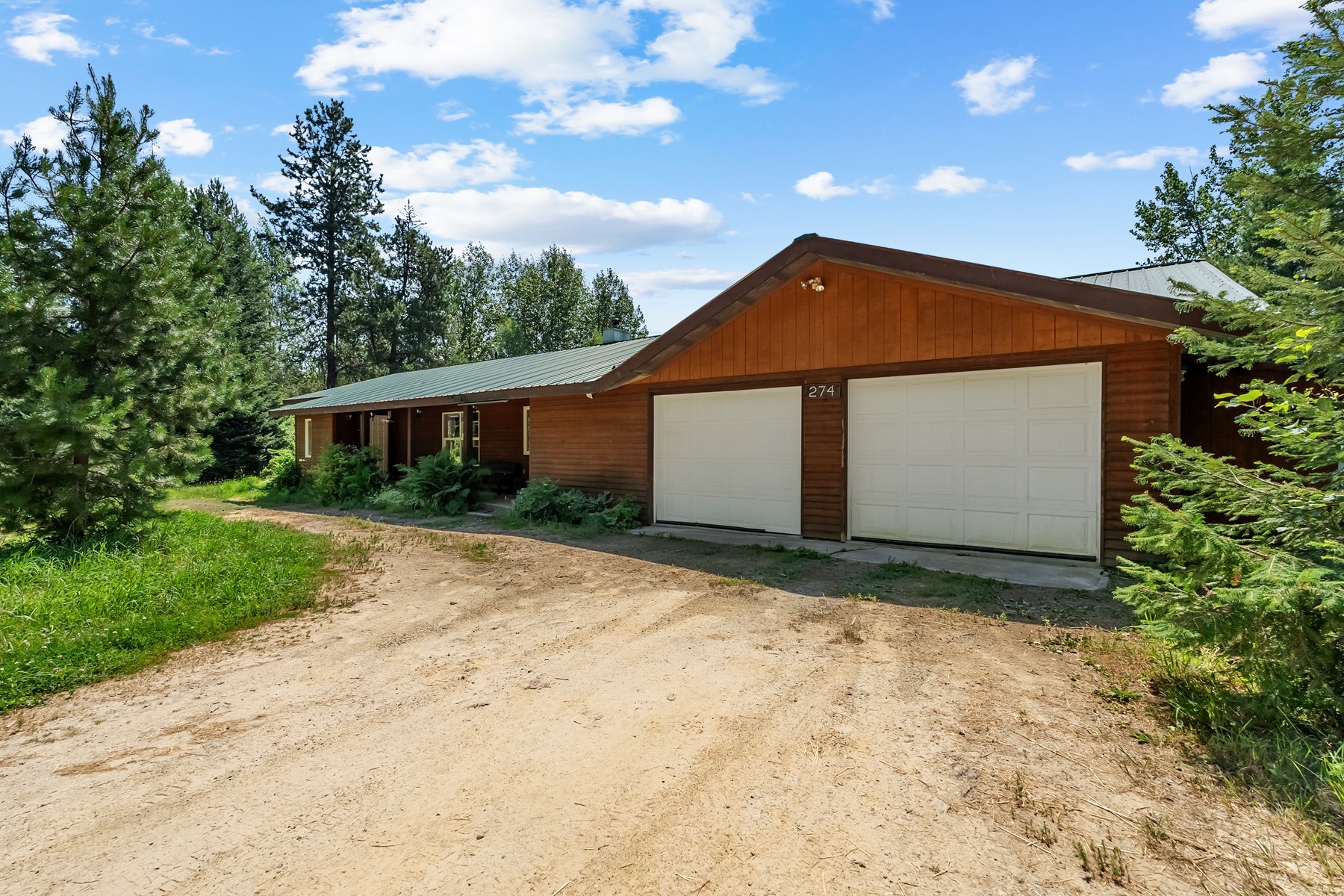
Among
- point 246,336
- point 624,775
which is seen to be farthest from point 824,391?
point 246,336

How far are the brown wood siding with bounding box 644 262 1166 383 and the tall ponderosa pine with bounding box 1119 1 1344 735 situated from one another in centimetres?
346

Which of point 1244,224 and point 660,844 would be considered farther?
point 1244,224

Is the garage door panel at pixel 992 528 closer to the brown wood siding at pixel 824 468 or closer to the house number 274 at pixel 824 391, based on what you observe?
the brown wood siding at pixel 824 468

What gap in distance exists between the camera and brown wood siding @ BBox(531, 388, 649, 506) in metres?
11.5

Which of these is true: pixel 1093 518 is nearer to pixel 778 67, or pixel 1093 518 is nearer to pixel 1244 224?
pixel 778 67

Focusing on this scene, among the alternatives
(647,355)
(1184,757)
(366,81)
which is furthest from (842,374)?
(366,81)

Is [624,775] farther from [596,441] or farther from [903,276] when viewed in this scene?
[596,441]

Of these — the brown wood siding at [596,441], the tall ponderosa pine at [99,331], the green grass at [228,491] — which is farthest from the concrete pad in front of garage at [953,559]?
the green grass at [228,491]

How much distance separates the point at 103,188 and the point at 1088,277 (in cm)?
1336

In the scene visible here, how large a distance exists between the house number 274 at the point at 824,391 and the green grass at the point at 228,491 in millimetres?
15207

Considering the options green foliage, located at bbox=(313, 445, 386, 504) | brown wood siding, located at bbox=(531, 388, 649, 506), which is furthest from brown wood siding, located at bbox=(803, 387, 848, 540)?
green foliage, located at bbox=(313, 445, 386, 504)

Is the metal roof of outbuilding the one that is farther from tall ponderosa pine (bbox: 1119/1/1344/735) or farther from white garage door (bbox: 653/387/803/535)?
tall ponderosa pine (bbox: 1119/1/1344/735)

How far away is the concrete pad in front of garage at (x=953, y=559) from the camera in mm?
6664

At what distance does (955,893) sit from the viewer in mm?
2127
